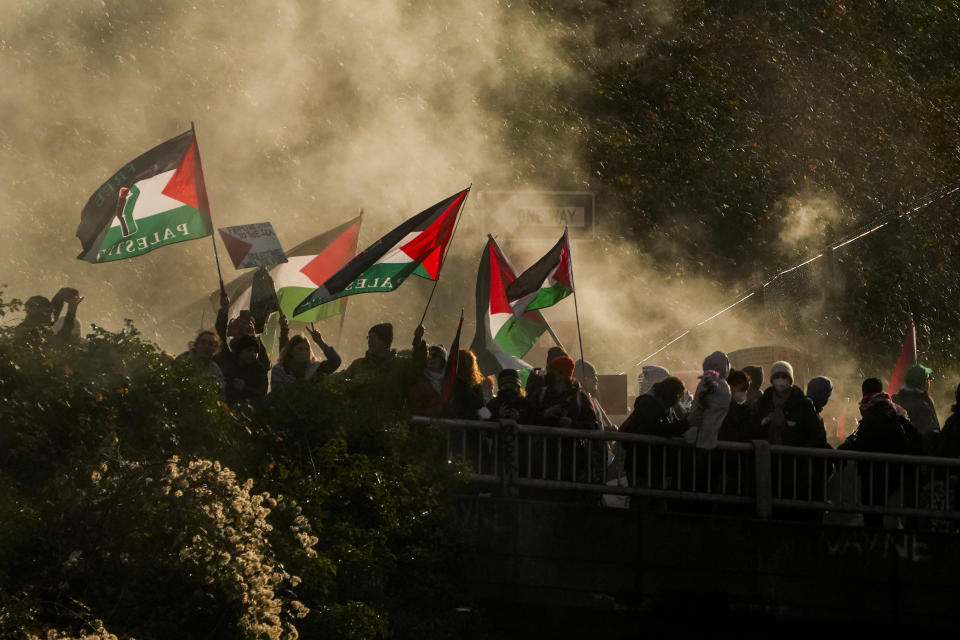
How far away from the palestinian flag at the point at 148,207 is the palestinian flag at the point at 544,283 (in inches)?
88.0

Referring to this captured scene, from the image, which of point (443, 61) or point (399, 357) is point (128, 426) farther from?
point (443, 61)

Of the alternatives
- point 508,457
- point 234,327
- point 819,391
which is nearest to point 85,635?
point 508,457

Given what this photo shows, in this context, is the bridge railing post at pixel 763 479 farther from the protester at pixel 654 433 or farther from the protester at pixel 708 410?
the protester at pixel 654 433

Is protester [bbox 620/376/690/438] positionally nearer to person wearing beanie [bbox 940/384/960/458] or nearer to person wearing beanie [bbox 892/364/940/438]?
person wearing beanie [bbox 940/384/960/458]

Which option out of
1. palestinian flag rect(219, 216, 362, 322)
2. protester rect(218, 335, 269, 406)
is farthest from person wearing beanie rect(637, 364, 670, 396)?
protester rect(218, 335, 269, 406)

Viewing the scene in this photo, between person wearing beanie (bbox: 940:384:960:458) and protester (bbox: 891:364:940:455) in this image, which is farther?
protester (bbox: 891:364:940:455)

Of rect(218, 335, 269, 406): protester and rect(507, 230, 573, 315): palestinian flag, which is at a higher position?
rect(507, 230, 573, 315): palestinian flag

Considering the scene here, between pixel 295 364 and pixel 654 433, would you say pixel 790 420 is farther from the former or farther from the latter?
pixel 295 364

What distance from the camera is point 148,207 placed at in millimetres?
11914

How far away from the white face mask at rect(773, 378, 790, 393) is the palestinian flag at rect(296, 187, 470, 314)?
2.21 metres

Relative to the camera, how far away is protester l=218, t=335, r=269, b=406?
1091cm

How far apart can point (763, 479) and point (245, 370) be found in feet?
10.2

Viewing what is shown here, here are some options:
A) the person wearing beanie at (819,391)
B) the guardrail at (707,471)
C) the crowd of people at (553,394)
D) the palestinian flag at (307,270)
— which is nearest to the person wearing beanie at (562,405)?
the crowd of people at (553,394)

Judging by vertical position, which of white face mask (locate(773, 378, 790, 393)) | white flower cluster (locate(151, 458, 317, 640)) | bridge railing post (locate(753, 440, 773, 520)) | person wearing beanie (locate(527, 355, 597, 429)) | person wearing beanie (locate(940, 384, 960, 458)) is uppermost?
white face mask (locate(773, 378, 790, 393))
